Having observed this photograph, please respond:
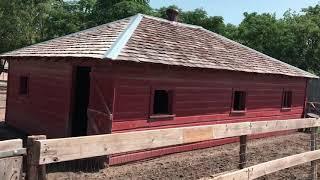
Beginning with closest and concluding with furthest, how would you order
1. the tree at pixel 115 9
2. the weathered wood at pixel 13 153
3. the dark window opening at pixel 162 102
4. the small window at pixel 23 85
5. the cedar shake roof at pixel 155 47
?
the weathered wood at pixel 13 153 < the cedar shake roof at pixel 155 47 < the dark window opening at pixel 162 102 < the small window at pixel 23 85 < the tree at pixel 115 9

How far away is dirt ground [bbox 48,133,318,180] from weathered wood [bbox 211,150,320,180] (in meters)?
1.32

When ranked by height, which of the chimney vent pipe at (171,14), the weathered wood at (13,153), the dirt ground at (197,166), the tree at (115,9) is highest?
the tree at (115,9)

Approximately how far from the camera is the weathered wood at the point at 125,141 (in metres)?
3.77

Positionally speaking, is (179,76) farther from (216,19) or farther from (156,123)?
(216,19)

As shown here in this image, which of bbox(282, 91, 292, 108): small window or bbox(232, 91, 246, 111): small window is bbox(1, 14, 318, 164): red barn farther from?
bbox(282, 91, 292, 108): small window

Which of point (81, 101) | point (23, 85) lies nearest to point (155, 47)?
point (81, 101)

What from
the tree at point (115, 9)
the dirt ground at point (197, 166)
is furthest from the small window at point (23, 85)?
the tree at point (115, 9)

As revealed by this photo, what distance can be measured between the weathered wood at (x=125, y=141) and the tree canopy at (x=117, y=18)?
31033 mm

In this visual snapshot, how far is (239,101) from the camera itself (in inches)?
669

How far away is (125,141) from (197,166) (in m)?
6.89

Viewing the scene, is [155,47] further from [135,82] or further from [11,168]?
[11,168]

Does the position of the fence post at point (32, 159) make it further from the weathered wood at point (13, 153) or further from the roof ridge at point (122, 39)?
the roof ridge at point (122, 39)

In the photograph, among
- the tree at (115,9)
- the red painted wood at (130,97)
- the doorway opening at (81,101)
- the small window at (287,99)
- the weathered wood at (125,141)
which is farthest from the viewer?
the tree at (115,9)

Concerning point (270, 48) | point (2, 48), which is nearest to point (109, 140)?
point (2, 48)
